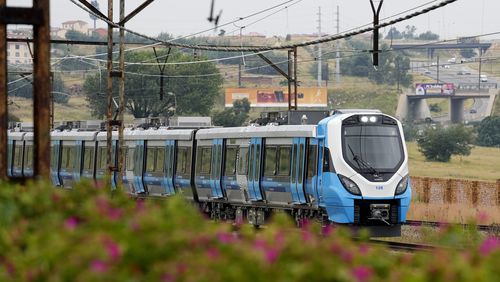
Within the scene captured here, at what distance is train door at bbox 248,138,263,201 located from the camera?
1259 inches

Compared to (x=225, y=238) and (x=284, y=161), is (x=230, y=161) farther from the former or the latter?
(x=225, y=238)

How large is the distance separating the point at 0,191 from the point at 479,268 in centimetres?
487

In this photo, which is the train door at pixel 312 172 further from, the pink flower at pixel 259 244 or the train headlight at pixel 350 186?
the pink flower at pixel 259 244

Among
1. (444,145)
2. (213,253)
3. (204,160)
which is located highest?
(213,253)

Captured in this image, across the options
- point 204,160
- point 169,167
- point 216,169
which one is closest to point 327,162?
point 216,169

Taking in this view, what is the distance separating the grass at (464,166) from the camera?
108m

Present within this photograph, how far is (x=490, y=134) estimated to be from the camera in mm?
173500

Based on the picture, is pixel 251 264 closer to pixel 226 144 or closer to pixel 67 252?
pixel 67 252

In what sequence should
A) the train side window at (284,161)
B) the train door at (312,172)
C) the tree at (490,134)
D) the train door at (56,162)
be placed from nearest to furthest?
the train door at (312,172), the train side window at (284,161), the train door at (56,162), the tree at (490,134)

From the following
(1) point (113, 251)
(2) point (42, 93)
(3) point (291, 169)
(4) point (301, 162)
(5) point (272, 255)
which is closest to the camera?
(1) point (113, 251)

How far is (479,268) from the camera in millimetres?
6035

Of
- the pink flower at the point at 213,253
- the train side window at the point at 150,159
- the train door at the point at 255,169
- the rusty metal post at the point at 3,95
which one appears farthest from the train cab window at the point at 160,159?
the pink flower at the point at 213,253

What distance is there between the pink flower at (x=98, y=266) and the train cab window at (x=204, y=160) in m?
30.1

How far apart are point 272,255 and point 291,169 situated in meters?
23.6
